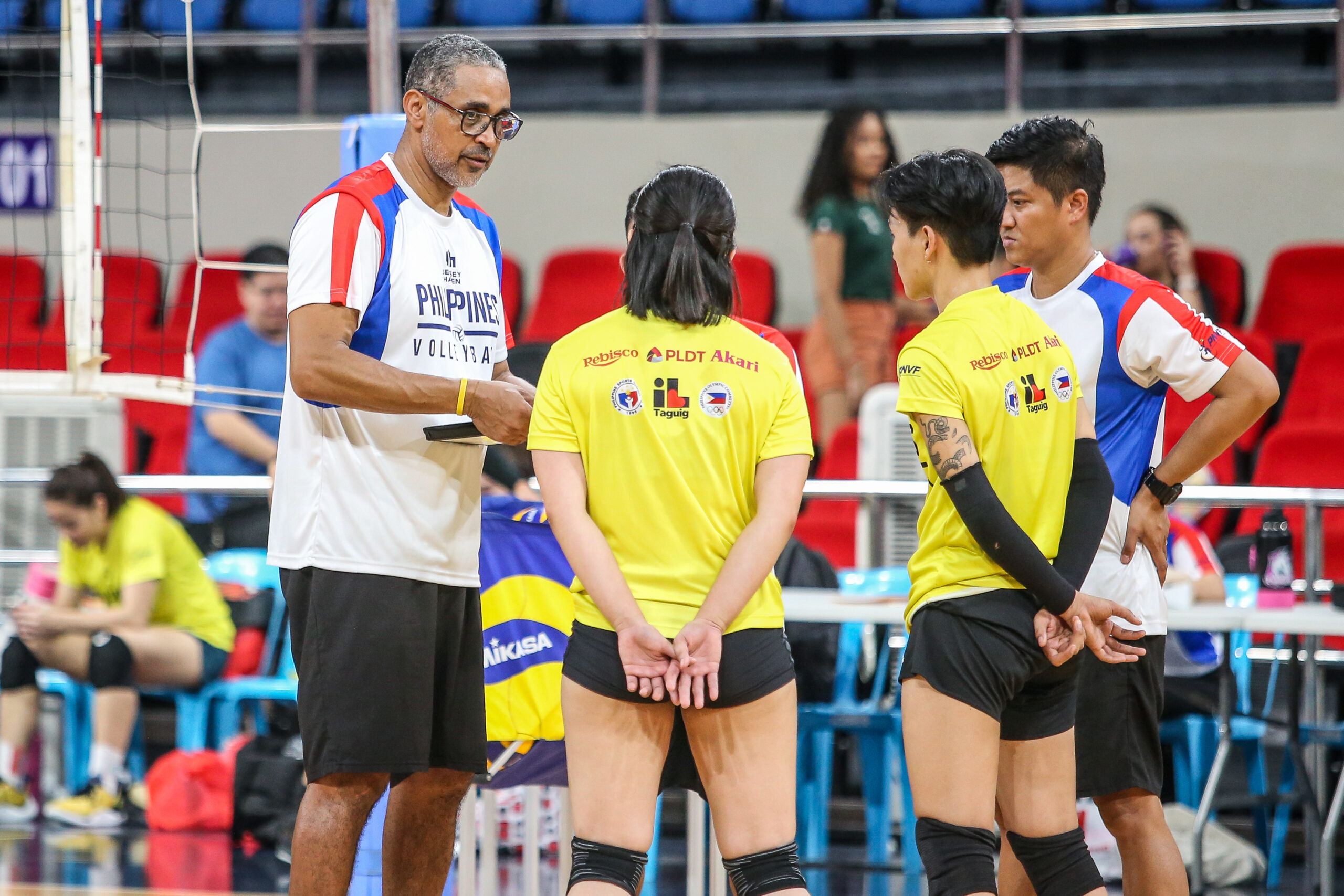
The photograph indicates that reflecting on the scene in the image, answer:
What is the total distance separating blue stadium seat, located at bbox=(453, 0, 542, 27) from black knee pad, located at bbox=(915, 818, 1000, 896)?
24.6 feet

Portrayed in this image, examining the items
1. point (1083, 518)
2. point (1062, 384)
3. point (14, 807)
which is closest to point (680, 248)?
point (1062, 384)

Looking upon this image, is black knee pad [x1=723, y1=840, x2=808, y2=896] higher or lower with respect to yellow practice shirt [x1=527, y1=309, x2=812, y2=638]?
lower

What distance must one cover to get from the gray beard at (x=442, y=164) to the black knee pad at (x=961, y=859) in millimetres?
1480

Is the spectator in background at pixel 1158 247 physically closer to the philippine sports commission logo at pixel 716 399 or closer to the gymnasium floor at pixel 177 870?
the gymnasium floor at pixel 177 870

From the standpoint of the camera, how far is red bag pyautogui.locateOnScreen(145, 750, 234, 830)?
5.25 meters

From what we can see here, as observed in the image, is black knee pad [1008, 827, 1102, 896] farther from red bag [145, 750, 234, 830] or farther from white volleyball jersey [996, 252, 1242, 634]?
red bag [145, 750, 234, 830]

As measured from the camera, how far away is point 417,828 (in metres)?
2.88

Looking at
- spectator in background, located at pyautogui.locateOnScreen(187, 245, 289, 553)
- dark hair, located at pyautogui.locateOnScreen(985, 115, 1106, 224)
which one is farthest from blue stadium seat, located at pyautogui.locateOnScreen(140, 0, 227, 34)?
dark hair, located at pyautogui.locateOnScreen(985, 115, 1106, 224)

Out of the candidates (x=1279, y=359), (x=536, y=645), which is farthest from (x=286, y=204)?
(x=536, y=645)

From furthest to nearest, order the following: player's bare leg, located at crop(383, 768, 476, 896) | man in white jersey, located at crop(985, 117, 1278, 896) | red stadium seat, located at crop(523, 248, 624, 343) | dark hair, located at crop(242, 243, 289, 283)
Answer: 1. red stadium seat, located at crop(523, 248, 624, 343)
2. dark hair, located at crop(242, 243, 289, 283)
3. player's bare leg, located at crop(383, 768, 476, 896)
4. man in white jersey, located at crop(985, 117, 1278, 896)

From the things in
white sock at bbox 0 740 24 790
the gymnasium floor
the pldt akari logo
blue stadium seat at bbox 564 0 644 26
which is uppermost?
blue stadium seat at bbox 564 0 644 26

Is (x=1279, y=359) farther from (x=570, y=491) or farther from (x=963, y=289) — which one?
(x=570, y=491)

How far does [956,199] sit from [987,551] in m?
0.60

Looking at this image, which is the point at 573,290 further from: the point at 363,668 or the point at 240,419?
the point at 363,668
